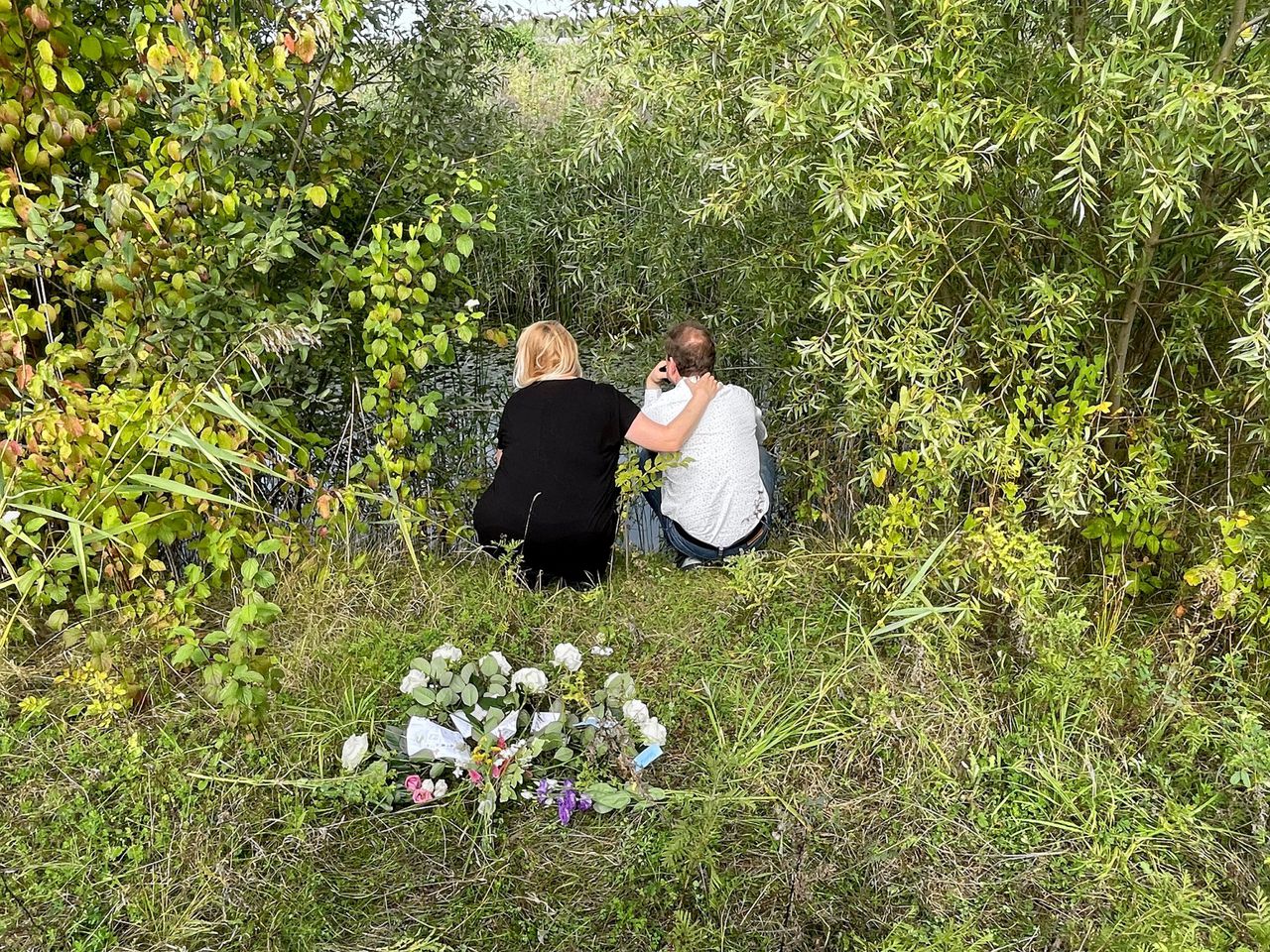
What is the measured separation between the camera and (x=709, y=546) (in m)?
2.99

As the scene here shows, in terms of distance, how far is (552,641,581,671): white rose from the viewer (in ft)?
6.87

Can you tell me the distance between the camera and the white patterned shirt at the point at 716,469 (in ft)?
9.48

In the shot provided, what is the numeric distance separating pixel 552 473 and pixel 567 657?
757 millimetres

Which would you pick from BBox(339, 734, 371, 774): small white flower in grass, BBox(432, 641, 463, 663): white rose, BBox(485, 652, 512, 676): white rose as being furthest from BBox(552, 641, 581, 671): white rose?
BBox(339, 734, 371, 774): small white flower in grass

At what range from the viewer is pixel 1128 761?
2018 mm

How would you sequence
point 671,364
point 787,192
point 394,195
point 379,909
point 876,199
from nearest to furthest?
point 379,909 → point 876,199 → point 787,192 → point 394,195 → point 671,364

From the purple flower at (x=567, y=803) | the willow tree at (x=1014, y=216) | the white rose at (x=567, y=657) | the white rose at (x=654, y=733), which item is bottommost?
the purple flower at (x=567, y=803)

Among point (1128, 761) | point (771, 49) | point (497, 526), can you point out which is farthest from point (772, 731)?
point (771, 49)

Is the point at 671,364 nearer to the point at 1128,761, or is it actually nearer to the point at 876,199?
the point at 876,199

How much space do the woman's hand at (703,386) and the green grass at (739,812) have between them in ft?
2.29

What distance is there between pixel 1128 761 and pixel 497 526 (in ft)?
5.98

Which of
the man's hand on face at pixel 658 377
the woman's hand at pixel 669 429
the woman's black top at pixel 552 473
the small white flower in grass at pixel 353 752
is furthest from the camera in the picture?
the man's hand on face at pixel 658 377

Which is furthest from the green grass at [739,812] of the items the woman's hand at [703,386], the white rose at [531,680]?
the woman's hand at [703,386]

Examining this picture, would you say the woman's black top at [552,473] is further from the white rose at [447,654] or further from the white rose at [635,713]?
the white rose at [635,713]
